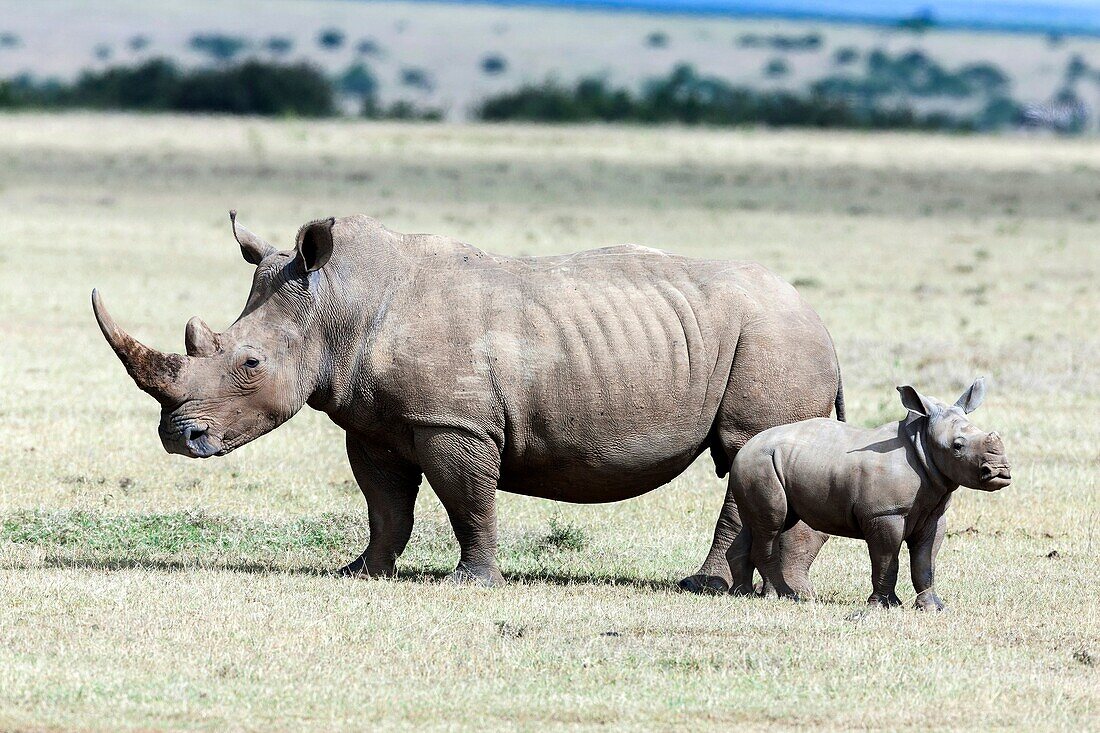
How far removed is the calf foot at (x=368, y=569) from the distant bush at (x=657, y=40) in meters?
131

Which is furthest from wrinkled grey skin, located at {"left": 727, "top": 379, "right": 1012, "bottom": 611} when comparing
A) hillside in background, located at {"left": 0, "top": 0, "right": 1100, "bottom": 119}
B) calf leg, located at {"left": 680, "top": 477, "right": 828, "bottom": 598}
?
hillside in background, located at {"left": 0, "top": 0, "right": 1100, "bottom": 119}

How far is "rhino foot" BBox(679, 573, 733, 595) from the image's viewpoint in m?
9.43

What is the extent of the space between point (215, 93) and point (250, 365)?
57847mm

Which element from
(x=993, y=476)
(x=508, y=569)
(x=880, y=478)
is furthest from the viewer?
(x=508, y=569)

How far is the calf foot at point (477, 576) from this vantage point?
9370 mm

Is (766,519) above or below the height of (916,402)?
below

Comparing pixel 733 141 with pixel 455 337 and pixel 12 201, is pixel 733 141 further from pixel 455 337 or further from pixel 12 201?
pixel 455 337

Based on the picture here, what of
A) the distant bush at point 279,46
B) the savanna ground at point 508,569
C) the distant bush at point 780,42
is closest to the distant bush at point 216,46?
the distant bush at point 279,46

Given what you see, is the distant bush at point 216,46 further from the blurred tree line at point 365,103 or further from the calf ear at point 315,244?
the calf ear at point 315,244

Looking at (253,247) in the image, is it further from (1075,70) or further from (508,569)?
(1075,70)

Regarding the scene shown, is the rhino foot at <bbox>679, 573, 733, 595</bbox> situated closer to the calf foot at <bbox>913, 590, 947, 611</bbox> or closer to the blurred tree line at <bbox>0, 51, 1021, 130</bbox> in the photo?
the calf foot at <bbox>913, 590, 947, 611</bbox>

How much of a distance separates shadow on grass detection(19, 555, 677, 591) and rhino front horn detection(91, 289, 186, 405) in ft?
3.31

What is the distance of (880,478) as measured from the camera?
344 inches

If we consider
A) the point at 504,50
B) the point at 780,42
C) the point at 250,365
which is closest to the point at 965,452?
the point at 250,365
